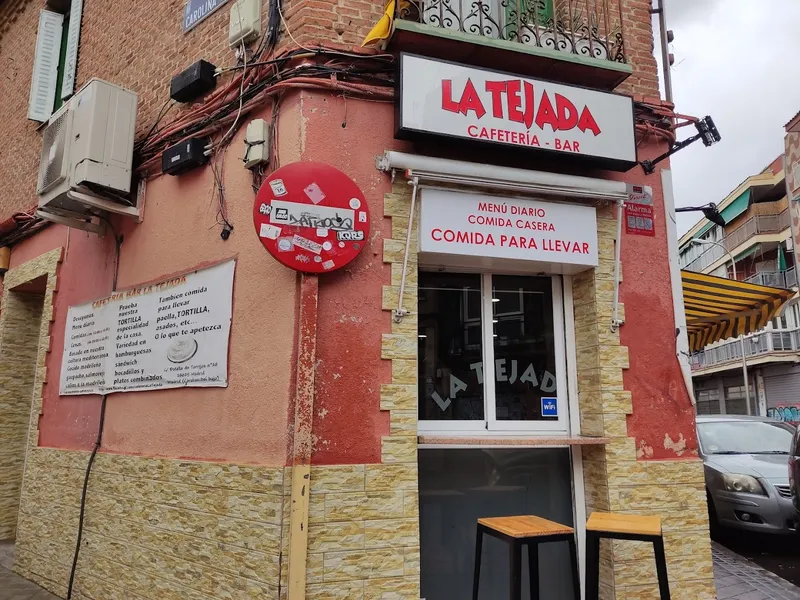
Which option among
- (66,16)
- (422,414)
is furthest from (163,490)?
(66,16)

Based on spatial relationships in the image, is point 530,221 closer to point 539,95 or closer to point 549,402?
point 539,95

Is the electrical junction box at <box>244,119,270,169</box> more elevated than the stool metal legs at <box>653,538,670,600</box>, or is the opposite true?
the electrical junction box at <box>244,119,270,169</box>

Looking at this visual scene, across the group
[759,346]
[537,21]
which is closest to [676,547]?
[537,21]

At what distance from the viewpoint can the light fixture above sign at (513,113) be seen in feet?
14.3

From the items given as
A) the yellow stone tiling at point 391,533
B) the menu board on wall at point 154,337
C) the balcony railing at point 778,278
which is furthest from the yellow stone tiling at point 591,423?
the balcony railing at point 778,278

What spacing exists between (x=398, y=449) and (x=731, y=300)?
5503 millimetres

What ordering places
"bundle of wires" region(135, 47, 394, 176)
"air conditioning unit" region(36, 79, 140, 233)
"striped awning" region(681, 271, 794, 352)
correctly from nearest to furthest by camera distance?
1. "bundle of wires" region(135, 47, 394, 176)
2. "air conditioning unit" region(36, 79, 140, 233)
3. "striped awning" region(681, 271, 794, 352)

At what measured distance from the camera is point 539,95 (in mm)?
4668

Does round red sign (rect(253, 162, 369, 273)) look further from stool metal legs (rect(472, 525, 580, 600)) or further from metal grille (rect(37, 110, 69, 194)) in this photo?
metal grille (rect(37, 110, 69, 194))

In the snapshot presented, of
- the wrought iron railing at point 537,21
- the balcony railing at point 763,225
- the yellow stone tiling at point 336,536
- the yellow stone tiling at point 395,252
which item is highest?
the balcony railing at point 763,225

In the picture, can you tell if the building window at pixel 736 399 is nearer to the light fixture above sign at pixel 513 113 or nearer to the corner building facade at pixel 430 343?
the corner building facade at pixel 430 343

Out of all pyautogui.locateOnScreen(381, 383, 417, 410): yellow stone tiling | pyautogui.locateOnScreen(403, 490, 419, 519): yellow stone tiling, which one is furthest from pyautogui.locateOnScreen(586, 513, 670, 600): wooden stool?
pyautogui.locateOnScreen(381, 383, 417, 410): yellow stone tiling

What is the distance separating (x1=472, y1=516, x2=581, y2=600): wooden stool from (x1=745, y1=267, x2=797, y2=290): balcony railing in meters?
31.2

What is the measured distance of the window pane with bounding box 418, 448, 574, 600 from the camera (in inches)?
175
